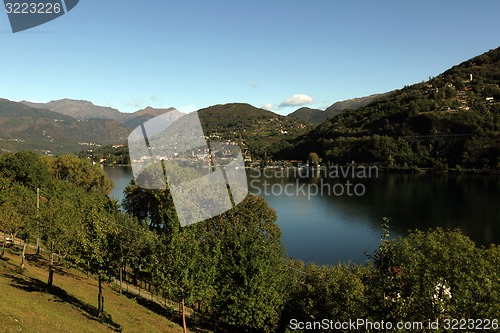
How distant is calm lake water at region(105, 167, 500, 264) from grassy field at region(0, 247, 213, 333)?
23006 millimetres

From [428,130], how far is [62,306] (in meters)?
151

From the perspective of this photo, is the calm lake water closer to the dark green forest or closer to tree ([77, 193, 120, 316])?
the dark green forest

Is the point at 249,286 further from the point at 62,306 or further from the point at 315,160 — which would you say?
the point at 315,160

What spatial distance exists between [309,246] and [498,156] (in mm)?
97392

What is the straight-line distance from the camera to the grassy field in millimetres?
12984

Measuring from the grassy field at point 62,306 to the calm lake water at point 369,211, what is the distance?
75.5 feet

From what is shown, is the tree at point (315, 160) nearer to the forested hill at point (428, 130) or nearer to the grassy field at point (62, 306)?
the forested hill at point (428, 130)

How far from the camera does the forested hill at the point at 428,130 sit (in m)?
126

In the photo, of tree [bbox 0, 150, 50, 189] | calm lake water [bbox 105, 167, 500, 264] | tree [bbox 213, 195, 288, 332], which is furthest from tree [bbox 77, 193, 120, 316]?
tree [bbox 0, 150, 50, 189]

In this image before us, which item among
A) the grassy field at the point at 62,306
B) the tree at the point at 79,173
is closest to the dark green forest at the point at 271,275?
the grassy field at the point at 62,306

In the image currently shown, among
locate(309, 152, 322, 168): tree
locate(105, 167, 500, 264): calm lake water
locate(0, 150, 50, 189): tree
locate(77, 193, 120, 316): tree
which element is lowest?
locate(105, 167, 500, 264): calm lake water

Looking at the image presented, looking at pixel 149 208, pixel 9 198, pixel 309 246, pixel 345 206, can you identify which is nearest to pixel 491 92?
pixel 345 206

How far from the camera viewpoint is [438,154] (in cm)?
13088

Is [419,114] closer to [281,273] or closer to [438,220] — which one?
[438,220]
